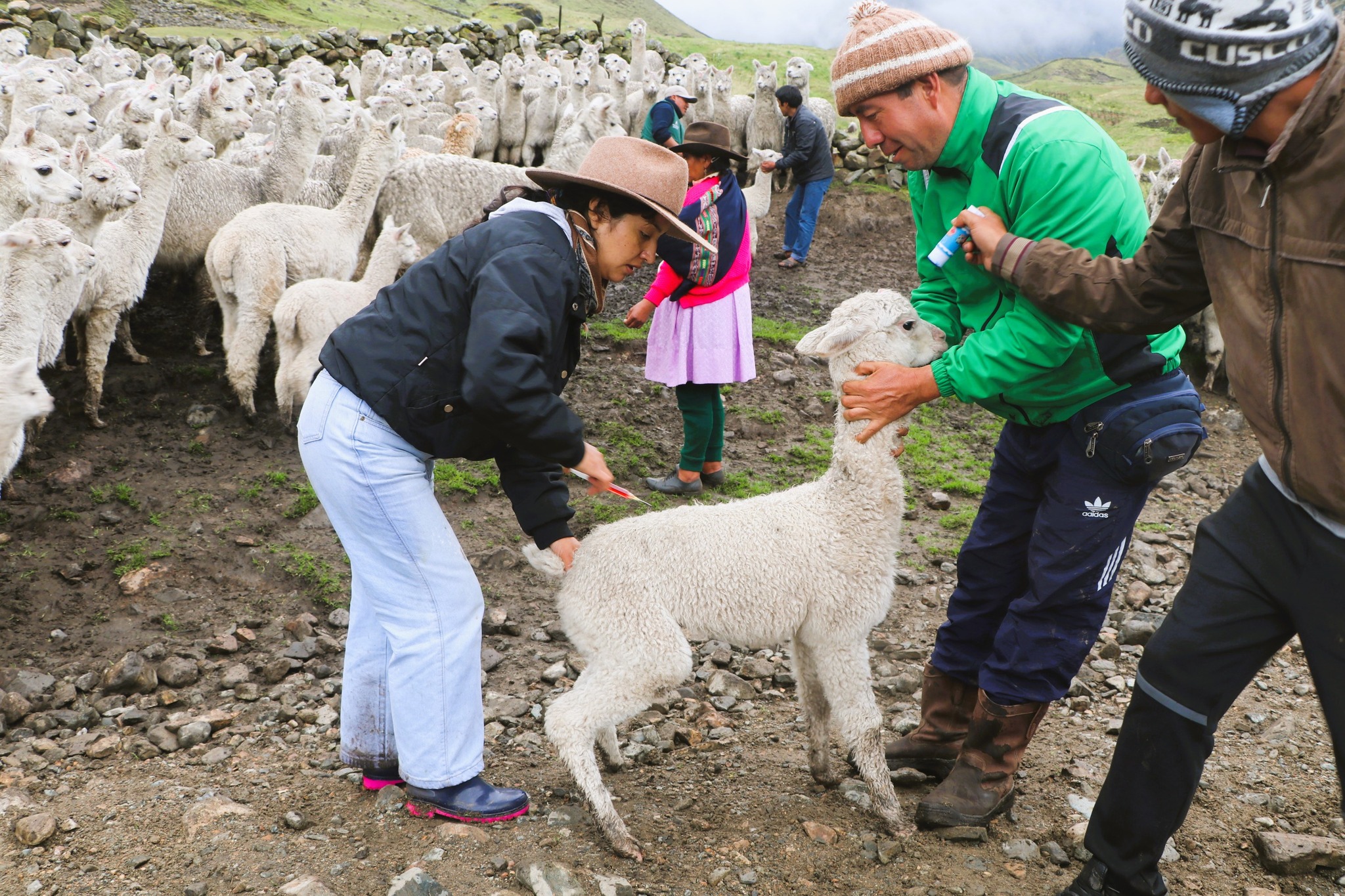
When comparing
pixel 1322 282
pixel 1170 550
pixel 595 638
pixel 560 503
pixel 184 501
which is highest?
pixel 1322 282

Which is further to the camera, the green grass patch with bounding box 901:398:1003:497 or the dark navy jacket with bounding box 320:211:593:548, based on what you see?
the green grass patch with bounding box 901:398:1003:497

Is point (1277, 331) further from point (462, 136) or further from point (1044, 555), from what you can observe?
point (462, 136)

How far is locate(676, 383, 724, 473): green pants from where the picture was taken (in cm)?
621

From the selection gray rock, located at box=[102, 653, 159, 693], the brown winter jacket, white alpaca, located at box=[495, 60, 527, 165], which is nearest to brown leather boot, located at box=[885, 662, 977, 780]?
the brown winter jacket

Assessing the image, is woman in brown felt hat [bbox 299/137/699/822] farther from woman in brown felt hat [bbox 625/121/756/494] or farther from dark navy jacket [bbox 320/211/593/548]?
woman in brown felt hat [bbox 625/121/756/494]

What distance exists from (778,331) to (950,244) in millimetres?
6719

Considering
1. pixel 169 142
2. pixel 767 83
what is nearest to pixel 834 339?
pixel 169 142

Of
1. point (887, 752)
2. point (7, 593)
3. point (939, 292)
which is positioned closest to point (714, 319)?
point (939, 292)

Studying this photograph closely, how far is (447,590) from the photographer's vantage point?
302cm

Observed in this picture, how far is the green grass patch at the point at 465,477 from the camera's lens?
615 cm

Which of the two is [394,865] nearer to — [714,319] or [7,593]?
[7,593]

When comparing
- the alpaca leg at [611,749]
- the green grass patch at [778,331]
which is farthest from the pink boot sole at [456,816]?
the green grass patch at [778,331]

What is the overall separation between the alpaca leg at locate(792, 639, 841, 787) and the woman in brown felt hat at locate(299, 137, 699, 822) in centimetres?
103

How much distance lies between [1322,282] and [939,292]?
1.64 metres
